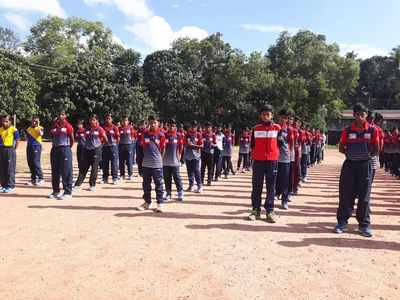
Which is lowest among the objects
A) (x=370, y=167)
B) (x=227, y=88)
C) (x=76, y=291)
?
(x=76, y=291)

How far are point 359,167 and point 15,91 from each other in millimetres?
25155

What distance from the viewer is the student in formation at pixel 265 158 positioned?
24.6ft

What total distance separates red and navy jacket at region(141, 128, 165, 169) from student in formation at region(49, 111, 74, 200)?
2161 mm

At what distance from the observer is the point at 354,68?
5031 centimetres

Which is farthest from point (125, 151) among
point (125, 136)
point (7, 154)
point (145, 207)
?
point (145, 207)

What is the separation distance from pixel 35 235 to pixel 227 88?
132 feet

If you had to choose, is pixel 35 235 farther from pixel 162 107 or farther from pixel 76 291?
pixel 162 107

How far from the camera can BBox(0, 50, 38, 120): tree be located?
2594cm

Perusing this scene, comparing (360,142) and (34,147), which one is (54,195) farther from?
(360,142)

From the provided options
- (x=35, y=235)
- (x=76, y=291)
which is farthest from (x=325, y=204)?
(x=76, y=291)


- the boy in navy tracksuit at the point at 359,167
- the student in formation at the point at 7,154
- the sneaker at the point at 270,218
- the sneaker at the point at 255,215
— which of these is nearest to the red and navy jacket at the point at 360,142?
the boy in navy tracksuit at the point at 359,167

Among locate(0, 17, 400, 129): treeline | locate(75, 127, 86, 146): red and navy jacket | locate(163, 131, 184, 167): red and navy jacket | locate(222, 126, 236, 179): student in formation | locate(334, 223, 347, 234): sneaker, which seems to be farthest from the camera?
locate(0, 17, 400, 129): treeline

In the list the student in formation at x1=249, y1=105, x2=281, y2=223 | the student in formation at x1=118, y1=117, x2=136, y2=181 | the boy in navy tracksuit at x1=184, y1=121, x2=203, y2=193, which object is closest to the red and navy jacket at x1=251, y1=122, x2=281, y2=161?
the student in formation at x1=249, y1=105, x2=281, y2=223

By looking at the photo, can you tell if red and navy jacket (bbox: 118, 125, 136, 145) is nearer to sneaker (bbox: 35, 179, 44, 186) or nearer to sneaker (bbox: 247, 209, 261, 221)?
sneaker (bbox: 35, 179, 44, 186)
